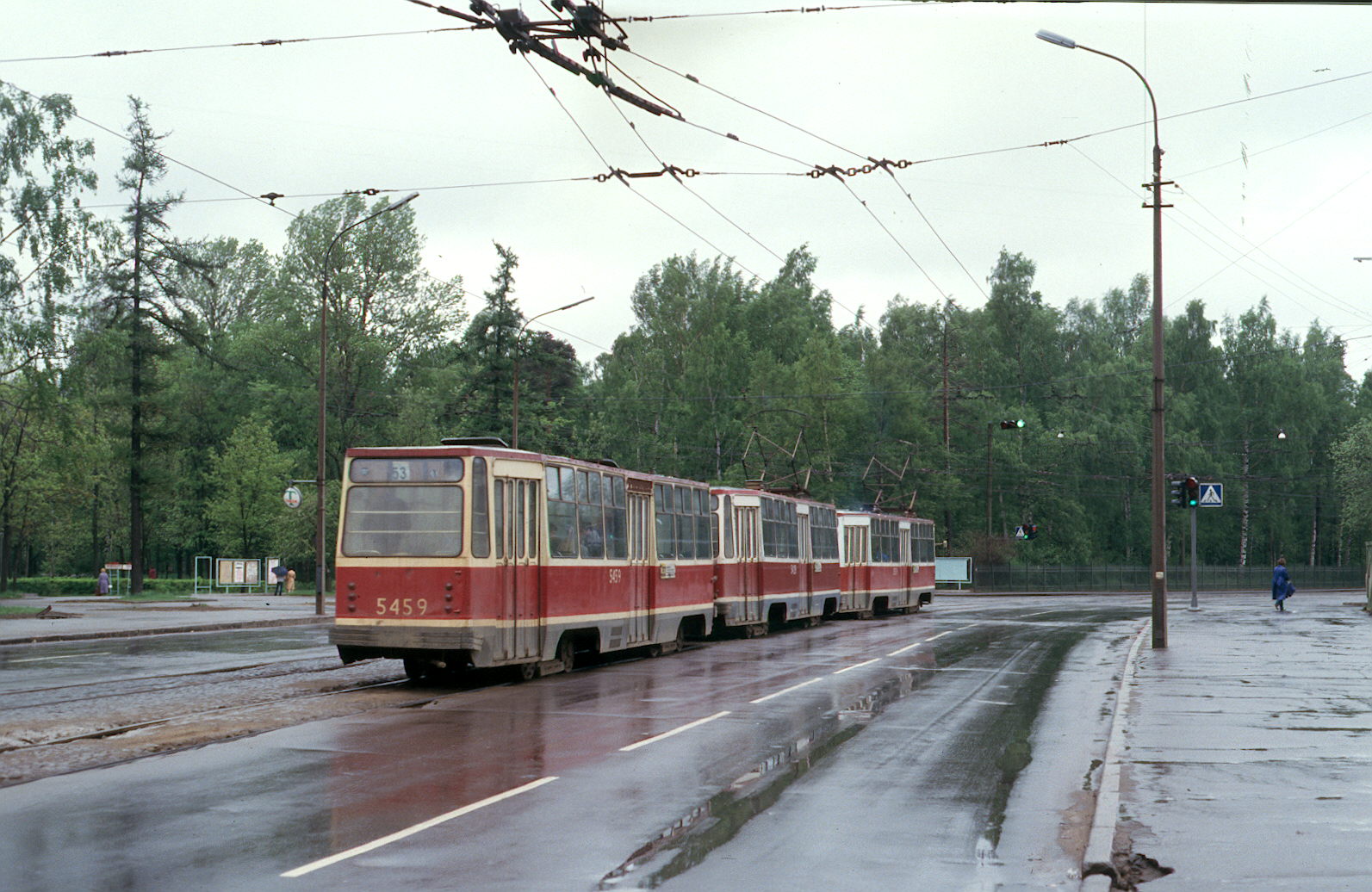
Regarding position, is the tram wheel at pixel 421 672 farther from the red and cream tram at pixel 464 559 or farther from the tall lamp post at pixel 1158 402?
the tall lamp post at pixel 1158 402

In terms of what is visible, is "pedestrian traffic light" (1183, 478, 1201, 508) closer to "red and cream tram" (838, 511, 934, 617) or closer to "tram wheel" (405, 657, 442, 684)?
"red and cream tram" (838, 511, 934, 617)

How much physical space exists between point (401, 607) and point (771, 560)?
Result: 15485 millimetres

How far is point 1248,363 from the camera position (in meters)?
101

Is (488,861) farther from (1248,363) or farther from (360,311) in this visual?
(1248,363)

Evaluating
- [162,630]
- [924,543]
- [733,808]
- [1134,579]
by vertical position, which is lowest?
[1134,579]

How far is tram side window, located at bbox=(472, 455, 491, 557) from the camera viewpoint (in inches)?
725

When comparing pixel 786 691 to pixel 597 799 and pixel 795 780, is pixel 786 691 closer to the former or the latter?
pixel 795 780

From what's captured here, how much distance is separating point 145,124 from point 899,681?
52338 millimetres

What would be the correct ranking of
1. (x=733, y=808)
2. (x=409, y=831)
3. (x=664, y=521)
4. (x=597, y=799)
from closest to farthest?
(x=409, y=831) → (x=733, y=808) → (x=597, y=799) → (x=664, y=521)

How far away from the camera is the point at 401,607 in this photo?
1819cm

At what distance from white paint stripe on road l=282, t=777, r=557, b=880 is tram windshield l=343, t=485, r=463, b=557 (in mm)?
7663

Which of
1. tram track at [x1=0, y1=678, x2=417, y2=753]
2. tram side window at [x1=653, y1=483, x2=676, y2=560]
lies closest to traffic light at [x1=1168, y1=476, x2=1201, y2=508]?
tram side window at [x1=653, y1=483, x2=676, y2=560]

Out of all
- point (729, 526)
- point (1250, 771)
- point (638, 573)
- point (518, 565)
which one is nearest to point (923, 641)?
point (729, 526)

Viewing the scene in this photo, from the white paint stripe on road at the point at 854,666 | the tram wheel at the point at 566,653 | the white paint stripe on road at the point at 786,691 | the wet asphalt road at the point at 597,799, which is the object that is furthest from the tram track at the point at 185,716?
the white paint stripe on road at the point at 854,666
